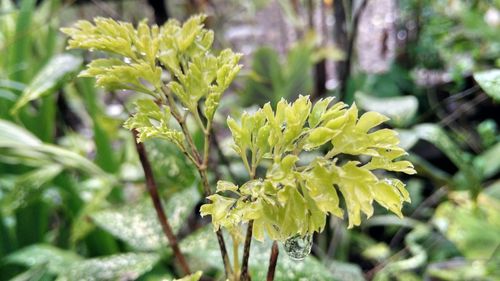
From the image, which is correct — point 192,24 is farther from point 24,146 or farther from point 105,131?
point 105,131

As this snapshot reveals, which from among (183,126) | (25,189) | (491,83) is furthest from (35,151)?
(491,83)

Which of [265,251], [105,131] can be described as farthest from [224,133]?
[265,251]

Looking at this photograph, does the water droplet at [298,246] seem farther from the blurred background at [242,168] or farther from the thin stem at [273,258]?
the blurred background at [242,168]

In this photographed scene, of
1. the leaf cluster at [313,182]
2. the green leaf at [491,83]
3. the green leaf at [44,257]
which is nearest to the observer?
the leaf cluster at [313,182]

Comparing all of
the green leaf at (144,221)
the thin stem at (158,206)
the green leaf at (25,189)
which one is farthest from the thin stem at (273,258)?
the green leaf at (25,189)

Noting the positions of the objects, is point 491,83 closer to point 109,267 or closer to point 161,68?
point 161,68

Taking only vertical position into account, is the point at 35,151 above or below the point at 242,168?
above

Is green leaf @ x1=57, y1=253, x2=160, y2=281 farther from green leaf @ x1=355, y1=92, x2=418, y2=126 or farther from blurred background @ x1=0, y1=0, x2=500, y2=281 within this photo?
green leaf @ x1=355, y1=92, x2=418, y2=126
